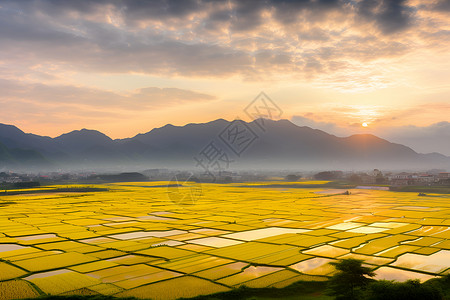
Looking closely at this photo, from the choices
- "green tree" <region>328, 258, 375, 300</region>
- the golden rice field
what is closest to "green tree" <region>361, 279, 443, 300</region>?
"green tree" <region>328, 258, 375, 300</region>

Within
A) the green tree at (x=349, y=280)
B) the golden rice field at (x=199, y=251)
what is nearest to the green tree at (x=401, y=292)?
the green tree at (x=349, y=280)

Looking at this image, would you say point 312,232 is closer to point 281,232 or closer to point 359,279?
point 281,232

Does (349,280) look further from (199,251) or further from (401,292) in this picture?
(199,251)

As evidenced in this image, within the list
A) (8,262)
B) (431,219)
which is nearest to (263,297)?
(8,262)

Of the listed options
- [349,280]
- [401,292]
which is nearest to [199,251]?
[349,280]

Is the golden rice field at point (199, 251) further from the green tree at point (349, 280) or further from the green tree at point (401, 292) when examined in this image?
the green tree at point (401, 292)
